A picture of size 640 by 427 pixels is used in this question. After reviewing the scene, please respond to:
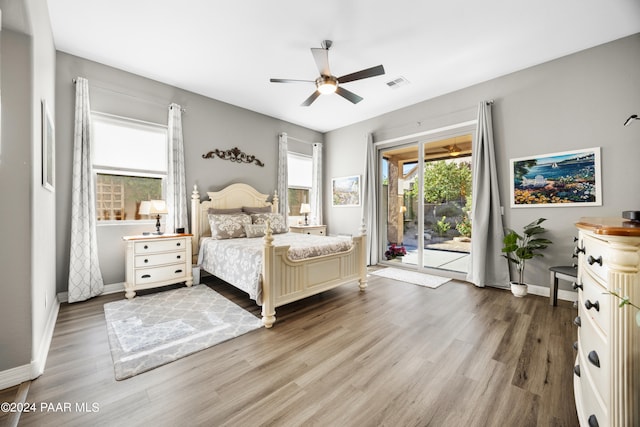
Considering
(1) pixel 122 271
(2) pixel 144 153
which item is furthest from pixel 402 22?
(1) pixel 122 271

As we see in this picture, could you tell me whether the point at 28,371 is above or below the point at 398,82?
below

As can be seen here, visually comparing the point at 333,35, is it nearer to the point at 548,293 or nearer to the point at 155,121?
the point at 155,121

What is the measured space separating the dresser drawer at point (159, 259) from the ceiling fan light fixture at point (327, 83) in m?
2.99

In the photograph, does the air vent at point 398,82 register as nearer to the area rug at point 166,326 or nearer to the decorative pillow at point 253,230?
the decorative pillow at point 253,230

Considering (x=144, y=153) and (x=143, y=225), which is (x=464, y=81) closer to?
(x=144, y=153)

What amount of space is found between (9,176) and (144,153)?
232 cm

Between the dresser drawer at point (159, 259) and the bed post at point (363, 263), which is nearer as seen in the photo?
the dresser drawer at point (159, 259)

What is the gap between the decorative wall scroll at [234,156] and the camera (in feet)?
14.7

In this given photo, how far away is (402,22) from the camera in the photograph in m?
2.66

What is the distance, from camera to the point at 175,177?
3.96 m

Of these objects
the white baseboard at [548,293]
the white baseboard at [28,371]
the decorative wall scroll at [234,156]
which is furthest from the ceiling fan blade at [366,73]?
the white baseboard at [28,371]

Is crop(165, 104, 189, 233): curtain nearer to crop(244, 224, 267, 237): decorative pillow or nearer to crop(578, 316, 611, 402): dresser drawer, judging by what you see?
crop(244, 224, 267, 237): decorative pillow

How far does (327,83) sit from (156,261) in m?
3.24

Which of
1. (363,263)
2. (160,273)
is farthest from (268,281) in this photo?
(160,273)
